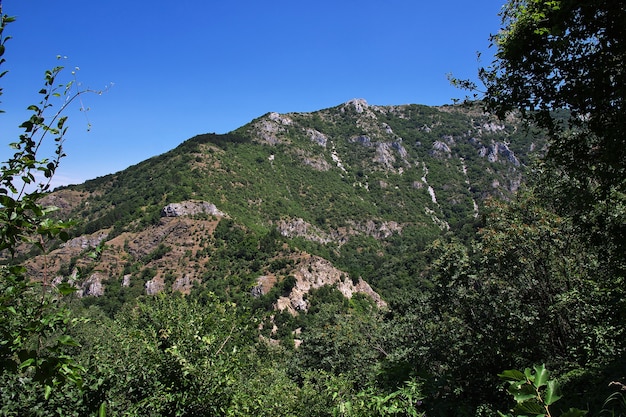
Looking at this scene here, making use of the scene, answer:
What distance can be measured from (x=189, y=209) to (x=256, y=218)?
24852 millimetres

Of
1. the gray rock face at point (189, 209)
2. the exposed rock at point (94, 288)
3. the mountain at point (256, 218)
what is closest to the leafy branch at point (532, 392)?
the mountain at point (256, 218)

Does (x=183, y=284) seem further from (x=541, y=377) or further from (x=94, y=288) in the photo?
(x=541, y=377)

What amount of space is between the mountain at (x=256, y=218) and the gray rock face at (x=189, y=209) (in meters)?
0.32

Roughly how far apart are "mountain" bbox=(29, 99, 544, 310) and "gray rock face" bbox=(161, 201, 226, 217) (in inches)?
12.8

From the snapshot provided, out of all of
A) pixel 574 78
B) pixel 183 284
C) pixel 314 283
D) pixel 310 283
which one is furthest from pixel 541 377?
pixel 183 284

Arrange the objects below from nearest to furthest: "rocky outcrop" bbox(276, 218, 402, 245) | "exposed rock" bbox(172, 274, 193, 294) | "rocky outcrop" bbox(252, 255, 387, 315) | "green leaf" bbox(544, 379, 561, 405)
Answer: "green leaf" bbox(544, 379, 561, 405)
"rocky outcrop" bbox(252, 255, 387, 315)
"exposed rock" bbox(172, 274, 193, 294)
"rocky outcrop" bbox(276, 218, 402, 245)

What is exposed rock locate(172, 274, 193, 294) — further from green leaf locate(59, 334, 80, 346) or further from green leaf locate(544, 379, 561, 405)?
green leaf locate(544, 379, 561, 405)

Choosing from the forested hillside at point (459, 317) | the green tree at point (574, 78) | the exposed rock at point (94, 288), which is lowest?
the exposed rock at point (94, 288)

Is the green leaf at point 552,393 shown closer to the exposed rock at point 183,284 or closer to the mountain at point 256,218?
the mountain at point 256,218

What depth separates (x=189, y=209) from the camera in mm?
112625

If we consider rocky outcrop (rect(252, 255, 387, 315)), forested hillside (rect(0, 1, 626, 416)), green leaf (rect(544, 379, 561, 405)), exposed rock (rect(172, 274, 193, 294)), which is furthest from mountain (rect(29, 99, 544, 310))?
green leaf (rect(544, 379, 561, 405))

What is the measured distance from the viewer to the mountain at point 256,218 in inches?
3772

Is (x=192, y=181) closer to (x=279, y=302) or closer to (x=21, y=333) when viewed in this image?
(x=279, y=302)

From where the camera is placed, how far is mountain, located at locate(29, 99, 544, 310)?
314 feet
